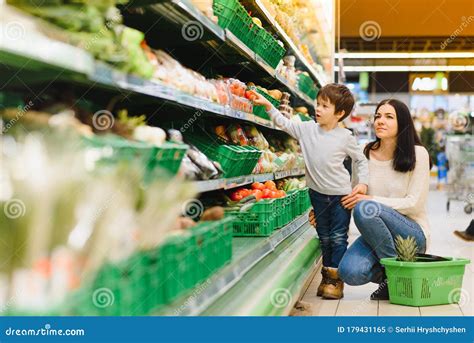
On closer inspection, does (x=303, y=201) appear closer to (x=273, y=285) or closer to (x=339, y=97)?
(x=339, y=97)

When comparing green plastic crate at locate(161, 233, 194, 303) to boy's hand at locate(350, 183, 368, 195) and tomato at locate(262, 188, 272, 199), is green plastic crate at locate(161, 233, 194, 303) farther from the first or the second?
tomato at locate(262, 188, 272, 199)

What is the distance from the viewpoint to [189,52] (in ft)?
14.1

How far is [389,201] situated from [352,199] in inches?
8.1

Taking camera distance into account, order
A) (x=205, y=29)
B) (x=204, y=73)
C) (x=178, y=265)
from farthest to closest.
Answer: (x=204, y=73) < (x=205, y=29) < (x=178, y=265)

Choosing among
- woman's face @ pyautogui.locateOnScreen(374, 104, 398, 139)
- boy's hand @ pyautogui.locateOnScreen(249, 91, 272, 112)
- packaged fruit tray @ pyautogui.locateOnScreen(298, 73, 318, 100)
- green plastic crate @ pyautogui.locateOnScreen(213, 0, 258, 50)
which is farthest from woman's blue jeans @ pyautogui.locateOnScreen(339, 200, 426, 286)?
packaged fruit tray @ pyautogui.locateOnScreen(298, 73, 318, 100)

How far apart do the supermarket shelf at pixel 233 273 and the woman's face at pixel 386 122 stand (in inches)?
35.8

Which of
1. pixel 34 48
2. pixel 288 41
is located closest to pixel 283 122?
pixel 288 41

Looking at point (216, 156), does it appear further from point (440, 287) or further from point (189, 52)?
point (440, 287)

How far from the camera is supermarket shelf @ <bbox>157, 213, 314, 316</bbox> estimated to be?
2.45m

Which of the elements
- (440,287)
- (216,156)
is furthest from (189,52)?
(440,287)

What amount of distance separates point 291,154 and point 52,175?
4363mm

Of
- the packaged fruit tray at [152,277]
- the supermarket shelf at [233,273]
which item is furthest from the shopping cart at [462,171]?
the packaged fruit tray at [152,277]

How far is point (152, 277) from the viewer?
89.0 inches

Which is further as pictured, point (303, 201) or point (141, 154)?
point (303, 201)
